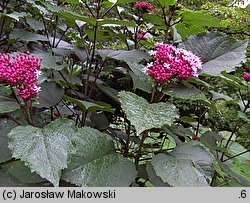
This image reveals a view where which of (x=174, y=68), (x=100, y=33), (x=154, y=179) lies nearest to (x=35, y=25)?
(x=100, y=33)

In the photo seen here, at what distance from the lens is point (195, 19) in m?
1.09

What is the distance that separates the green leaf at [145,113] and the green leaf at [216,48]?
27cm

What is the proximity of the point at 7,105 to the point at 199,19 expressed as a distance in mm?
737

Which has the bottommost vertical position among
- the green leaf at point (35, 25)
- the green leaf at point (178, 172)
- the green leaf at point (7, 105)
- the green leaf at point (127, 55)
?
the green leaf at point (178, 172)

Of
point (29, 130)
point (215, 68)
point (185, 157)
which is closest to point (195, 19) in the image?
point (215, 68)

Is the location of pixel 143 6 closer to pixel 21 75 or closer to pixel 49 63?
pixel 49 63

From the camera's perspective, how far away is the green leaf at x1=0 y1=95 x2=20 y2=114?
0.78 metres

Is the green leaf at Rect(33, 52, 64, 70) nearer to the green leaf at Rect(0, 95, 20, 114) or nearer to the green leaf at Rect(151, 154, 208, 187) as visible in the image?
the green leaf at Rect(0, 95, 20, 114)

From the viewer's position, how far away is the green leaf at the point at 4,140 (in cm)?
84

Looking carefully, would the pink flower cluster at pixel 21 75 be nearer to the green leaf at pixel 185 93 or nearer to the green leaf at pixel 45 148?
the green leaf at pixel 45 148

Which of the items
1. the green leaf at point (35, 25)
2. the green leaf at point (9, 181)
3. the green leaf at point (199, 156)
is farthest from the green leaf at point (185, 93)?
the green leaf at point (35, 25)

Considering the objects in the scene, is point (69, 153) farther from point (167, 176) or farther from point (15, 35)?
point (15, 35)

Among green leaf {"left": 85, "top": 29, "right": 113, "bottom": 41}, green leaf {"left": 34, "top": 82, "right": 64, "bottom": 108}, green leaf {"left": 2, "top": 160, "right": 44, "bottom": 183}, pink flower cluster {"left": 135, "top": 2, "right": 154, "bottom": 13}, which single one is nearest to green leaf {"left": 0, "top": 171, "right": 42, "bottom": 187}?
green leaf {"left": 2, "top": 160, "right": 44, "bottom": 183}

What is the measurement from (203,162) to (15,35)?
0.92 meters
